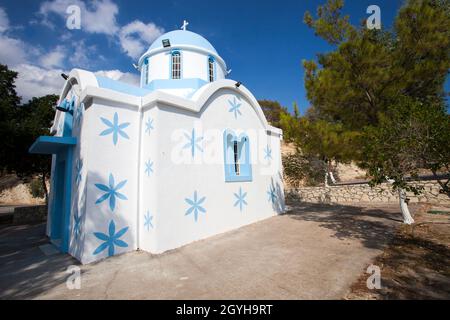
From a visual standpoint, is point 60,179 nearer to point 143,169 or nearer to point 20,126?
point 143,169

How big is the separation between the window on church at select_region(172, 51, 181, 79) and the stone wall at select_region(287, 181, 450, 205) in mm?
10906

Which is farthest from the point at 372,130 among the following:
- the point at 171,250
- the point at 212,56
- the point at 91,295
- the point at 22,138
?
the point at 22,138

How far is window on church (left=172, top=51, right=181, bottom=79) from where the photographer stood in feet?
33.0

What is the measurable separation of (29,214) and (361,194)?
19.3 meters

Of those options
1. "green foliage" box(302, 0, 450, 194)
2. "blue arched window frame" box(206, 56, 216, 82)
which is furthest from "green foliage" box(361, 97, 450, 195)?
"blue arched window frame" box(206, 56, 216, 82)

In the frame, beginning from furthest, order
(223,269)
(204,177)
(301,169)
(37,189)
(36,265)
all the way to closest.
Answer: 1. (37,189)
2. (301,169)
3. (204,177)
4. (36,265)
5. (223,269)

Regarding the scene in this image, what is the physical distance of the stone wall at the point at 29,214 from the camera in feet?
39.5

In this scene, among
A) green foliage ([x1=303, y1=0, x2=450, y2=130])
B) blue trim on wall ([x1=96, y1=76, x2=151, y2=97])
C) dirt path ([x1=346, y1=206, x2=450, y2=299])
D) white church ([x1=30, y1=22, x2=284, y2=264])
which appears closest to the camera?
dirt path ([x1=346, y1=206, x2=450, y2=299])

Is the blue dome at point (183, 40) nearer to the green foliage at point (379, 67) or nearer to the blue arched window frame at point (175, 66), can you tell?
the blue arched window frame at point (175, 66)

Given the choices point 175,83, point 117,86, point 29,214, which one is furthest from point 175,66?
point 29,214

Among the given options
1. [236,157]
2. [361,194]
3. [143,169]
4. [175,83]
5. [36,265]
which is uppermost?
[175,83]

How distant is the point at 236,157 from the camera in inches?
321

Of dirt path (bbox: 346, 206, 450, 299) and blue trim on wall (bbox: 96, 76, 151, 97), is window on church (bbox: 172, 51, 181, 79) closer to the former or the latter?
blue trim on wall (bbox: 96, 76, 151, 97)

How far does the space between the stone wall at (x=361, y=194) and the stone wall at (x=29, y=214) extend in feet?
51.0
